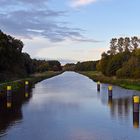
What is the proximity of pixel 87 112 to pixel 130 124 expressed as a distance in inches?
208

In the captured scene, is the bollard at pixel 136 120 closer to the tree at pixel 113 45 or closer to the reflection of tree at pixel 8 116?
the reflection of tree at pixel 8 116

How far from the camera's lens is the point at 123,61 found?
9188 cm

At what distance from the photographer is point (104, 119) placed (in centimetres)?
2198

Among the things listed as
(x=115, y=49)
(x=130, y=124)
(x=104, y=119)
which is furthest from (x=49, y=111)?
(x=115, y=49)

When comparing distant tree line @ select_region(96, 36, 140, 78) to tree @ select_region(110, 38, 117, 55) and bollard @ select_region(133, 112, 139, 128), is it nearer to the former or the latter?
tree @ select_region(110, 38, 117, 55)

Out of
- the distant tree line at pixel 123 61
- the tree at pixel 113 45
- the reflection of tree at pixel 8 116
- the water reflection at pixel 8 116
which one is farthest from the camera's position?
the tree at pixel 113 45

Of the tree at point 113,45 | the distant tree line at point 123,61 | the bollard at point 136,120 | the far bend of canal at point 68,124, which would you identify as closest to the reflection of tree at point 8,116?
the far bend of canal at point 68,124

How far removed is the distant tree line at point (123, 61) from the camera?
247ft

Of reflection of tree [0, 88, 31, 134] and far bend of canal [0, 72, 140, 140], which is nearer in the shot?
far bend of canal [0, 72, 140, 140]

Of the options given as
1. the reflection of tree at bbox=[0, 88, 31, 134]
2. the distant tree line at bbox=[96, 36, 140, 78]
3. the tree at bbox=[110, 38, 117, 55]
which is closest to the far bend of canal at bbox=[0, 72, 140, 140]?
the reflection of tree at bbox=[0, 88, 31, 134]

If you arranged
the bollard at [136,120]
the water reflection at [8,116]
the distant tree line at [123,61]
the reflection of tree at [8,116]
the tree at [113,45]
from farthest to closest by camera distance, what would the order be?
the tree at [113,45] → the distant tree line at [123,61] → the bollard at [136,120] → the reflection of tree at [8,116] → the water reflection at [8,116]

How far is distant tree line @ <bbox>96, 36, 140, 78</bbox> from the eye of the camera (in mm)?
75188

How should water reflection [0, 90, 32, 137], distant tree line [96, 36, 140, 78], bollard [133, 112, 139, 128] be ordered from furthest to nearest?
distant tree line [96, 36, 140, 78] < bollard [133, 112, 139, 128] < water reflection [0, 90, 32, 137]

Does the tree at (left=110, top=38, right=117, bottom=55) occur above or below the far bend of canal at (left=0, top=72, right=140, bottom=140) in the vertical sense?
above
